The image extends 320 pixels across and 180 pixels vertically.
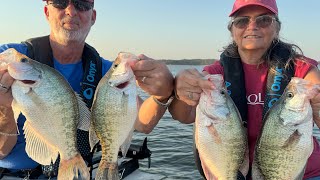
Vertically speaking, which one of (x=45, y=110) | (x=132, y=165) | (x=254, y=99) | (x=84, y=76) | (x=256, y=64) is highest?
(x=256, y=64)

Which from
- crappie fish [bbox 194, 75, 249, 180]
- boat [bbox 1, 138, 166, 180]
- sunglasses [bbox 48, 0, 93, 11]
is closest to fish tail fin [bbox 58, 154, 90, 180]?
crappie fish [bbox 194, 75, 249, 180]

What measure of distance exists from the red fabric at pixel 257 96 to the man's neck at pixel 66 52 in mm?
1714

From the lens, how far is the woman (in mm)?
4750

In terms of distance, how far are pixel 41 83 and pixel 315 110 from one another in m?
2.55

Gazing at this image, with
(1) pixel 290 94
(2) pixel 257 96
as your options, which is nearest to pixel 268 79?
(2) pixel 257 96

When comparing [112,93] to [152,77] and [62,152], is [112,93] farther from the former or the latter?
[62,152]

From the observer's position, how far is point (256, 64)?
202 inches

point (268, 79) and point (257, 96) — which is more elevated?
point (268, 79)

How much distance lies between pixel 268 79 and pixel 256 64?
1.16ft

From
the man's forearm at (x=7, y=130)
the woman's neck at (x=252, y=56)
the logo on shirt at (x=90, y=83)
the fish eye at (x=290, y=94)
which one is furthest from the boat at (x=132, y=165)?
the fish eye at (x=290, y=94)

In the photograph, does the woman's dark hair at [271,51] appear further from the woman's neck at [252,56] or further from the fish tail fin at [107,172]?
the fish tail fin at [107,172]

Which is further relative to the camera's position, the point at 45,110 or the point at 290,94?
the point at 290,94

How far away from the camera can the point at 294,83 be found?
3824 mm

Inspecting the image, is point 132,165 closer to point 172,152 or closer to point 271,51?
point 271,51
